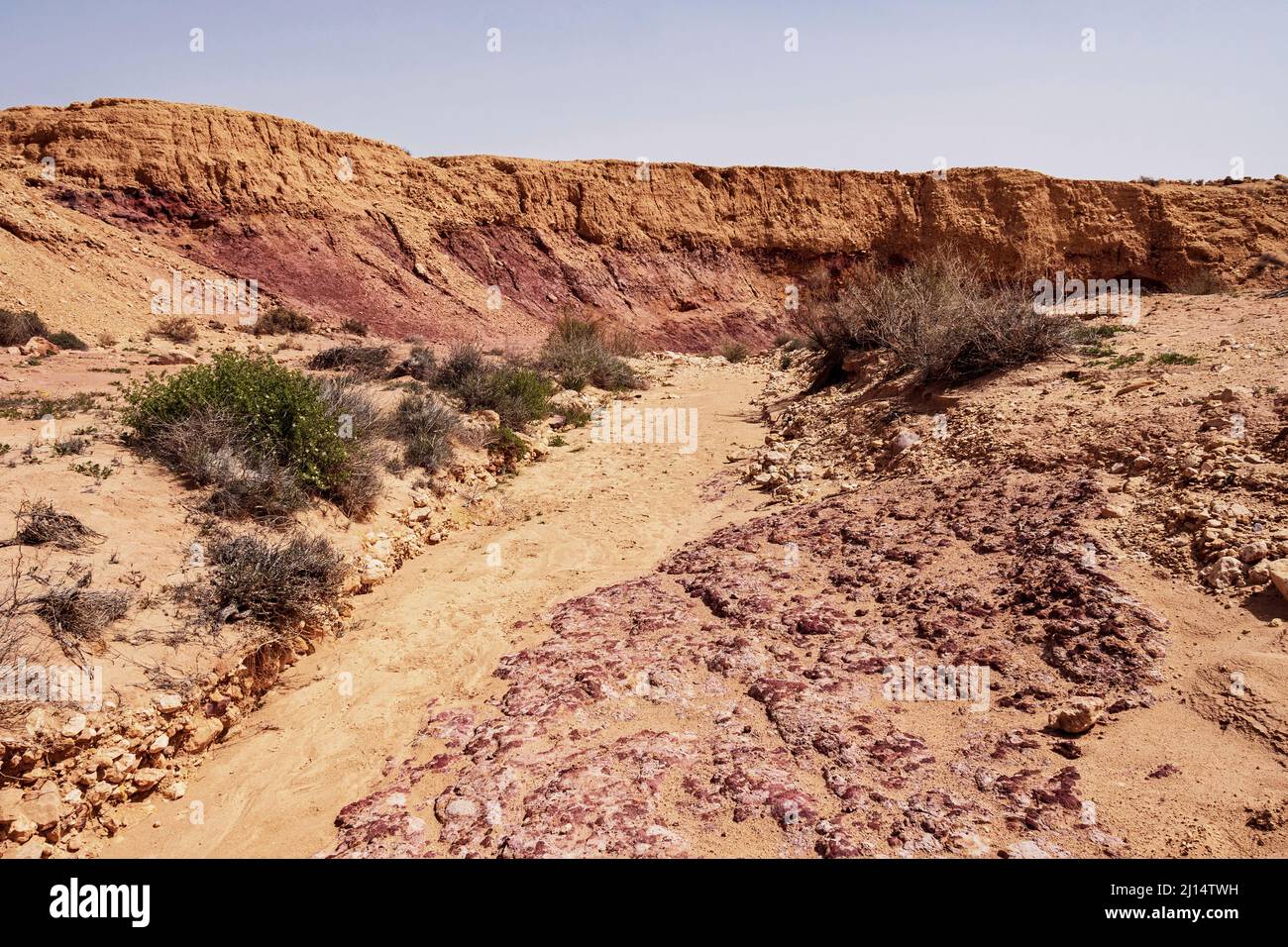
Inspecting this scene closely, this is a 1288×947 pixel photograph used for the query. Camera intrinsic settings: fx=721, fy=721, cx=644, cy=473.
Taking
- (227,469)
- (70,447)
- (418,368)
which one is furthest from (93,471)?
(418,368)

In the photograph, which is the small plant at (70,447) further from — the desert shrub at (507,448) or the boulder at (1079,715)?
the boulder at (1079,715)

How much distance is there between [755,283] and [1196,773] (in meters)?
25.7

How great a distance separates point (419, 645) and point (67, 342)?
453 inches

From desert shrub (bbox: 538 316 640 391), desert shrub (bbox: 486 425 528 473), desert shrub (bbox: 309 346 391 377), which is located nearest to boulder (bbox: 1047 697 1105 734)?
desert shrub (bbox: 486 425 528 473)

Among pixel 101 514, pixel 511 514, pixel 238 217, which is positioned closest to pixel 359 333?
pixel 238 217

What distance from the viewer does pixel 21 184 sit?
1706 centimetres

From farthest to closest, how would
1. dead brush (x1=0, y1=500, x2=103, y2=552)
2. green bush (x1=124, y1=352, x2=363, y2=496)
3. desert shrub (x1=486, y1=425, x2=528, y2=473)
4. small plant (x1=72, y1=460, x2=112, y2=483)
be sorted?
desert shrub (x1=486, y1=425, x2=528, y2=473) → green bush (x1=124, y1=352, x2=363, y2=496) → small plant (x1=72, y1=460, x2=112, y2=483) → dead brush (x1=0, y1=500, x2=103, y2=552)

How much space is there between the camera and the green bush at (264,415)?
6539 mm

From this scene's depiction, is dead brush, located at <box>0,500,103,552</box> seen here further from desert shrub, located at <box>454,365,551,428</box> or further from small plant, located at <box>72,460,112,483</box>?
desert shrub, located at <box>454,365,551,428</box>

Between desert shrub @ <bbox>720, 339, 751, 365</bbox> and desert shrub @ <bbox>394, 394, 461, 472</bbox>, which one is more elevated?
desert shrub @ <bbox>720, 339, 751, 365</bbox>

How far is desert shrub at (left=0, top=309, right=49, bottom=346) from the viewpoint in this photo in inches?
464

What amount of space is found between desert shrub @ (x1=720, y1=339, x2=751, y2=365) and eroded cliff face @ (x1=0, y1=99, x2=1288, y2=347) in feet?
4.61
